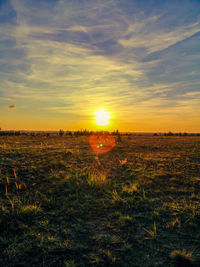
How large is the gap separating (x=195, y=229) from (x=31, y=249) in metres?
3.82

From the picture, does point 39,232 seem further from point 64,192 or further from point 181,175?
point 181,175

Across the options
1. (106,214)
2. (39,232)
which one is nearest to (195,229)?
(106,214)

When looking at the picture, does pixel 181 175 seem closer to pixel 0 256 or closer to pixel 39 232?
pixel 39 232

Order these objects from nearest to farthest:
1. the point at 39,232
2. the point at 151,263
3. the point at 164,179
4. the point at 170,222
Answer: the point at 151,263
the point at 39,232
the point at 170,222
the point at 164,179

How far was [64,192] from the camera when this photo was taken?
6.88 metres

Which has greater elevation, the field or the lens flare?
the lens flare

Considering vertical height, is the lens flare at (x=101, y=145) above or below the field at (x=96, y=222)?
above

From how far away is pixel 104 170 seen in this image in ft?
33.6

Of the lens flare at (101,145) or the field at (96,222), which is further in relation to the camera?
the lens flare at (101,145)

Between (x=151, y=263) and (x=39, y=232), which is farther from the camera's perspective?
(x=39, y=232)

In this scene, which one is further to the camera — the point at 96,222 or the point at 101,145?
the point at 101,145

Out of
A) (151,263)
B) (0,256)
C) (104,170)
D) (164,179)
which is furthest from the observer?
(104,170)

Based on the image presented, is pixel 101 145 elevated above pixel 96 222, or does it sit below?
above

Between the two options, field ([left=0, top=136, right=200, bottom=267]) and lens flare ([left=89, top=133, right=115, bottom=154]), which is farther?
lens flare ([left=89, top=133, right=115, bottom=154])
